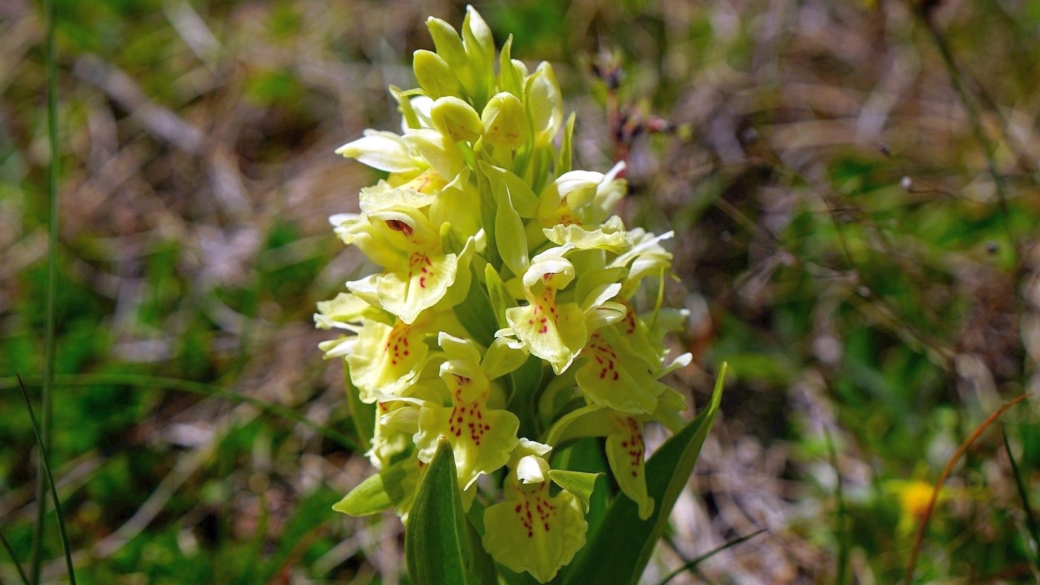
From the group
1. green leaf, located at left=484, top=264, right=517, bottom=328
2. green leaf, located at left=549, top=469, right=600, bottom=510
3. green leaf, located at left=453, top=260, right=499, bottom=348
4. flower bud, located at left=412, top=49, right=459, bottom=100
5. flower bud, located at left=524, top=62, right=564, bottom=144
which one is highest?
flower bud, located at left=412, top=49, right=459, bottom=100

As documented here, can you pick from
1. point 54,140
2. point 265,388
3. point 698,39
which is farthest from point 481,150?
point 698,39

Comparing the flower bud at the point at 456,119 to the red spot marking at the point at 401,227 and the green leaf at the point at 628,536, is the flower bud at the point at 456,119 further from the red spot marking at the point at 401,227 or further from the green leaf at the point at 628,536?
the green leaf at the point at 628,536

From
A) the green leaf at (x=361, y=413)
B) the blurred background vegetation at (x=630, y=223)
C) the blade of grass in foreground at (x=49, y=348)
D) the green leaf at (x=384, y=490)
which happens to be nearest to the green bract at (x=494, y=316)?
the green leaf at (x=384, y=490)

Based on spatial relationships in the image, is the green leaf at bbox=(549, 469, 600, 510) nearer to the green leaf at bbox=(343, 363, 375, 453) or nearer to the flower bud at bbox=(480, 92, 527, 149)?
the green leaf at bbox=(343, 363, 375, 453)

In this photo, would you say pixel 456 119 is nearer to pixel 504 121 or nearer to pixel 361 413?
pixel 504 121

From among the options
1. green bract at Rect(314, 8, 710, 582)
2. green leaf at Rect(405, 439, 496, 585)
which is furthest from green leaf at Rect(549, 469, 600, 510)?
green leaf at Rect(405, 439, 496, 585)

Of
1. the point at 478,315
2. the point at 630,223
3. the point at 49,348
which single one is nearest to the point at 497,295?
the point at 478,315
